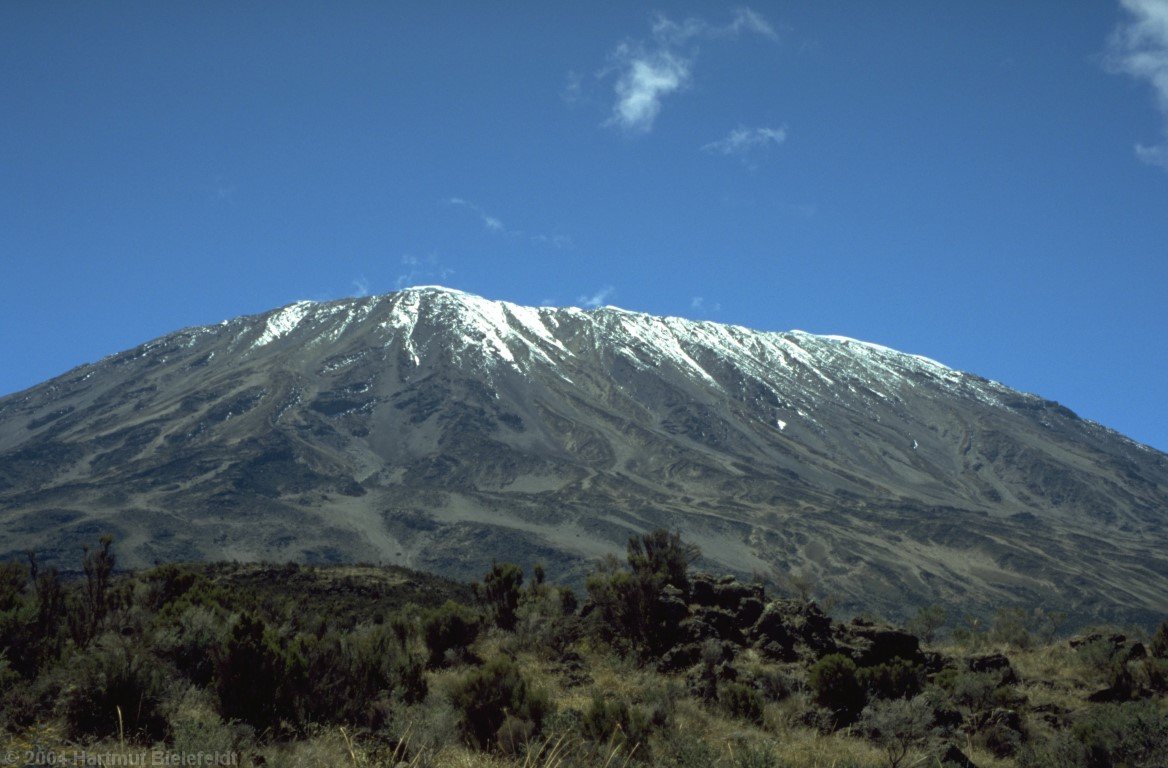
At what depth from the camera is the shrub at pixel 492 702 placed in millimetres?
9984

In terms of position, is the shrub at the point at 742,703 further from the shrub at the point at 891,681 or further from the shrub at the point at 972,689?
the shrub at the point at 972,689

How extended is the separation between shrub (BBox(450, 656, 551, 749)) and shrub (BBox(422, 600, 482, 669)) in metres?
5.74

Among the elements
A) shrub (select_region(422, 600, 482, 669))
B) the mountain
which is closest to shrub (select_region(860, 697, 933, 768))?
shrub (select_region(422, 600, 482, 669))

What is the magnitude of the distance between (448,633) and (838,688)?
7437mm

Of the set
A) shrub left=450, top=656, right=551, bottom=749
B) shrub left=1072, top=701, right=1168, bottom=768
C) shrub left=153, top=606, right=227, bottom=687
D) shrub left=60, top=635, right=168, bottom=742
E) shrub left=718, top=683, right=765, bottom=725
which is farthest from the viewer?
shrub left=718, top=683, right=765, bottom=725

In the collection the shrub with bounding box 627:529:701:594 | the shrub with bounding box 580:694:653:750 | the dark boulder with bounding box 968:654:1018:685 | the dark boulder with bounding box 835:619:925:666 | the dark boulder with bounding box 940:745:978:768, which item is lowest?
the dark boulder with bounding box 940:745:978:768

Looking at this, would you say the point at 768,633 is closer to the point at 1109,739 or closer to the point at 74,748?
the point at 1109,739

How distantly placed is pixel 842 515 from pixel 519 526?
4943cm

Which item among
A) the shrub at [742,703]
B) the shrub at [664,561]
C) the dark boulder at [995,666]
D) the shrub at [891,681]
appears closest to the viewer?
the shrub at [742,703]

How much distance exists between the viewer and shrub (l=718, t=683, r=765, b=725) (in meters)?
12.0

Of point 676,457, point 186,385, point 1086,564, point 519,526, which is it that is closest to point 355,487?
point 519,526

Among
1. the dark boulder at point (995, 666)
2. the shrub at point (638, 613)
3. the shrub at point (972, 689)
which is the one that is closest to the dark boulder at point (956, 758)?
the shrub at point (972, 689)

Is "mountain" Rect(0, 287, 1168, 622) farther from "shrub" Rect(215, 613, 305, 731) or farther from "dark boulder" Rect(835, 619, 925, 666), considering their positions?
"shrub" Rect(215, 613, 305, 731)

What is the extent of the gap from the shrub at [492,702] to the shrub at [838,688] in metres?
4.63
